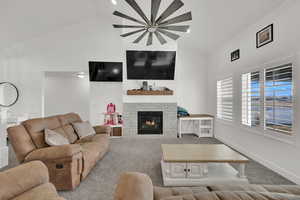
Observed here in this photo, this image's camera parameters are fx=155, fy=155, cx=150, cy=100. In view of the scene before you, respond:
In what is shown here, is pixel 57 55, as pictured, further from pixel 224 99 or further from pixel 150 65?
pixel 224 99

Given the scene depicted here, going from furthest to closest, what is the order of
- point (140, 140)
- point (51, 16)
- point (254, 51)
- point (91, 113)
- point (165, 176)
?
point (91, 113) → point (140, 140) → point (51, 16) → point (254, 51) → point (165, 176)

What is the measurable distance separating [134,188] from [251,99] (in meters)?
3.42

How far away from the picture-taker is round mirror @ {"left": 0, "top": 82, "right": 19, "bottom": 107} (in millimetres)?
5406

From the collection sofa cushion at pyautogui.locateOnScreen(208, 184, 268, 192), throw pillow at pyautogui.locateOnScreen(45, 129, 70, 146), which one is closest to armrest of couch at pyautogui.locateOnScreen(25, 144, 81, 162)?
throw pillow at pyautogui.locateOnScreen(45, 129, 70, 146)

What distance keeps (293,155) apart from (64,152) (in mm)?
3402

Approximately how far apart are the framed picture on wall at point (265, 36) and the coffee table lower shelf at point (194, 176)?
2508mm

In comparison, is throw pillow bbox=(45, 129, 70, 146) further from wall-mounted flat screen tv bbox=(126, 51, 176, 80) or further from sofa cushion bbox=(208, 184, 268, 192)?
wall-mounted flat screen tv bbox=(126, 51, 176, 80)

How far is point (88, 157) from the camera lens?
2465 millimetres

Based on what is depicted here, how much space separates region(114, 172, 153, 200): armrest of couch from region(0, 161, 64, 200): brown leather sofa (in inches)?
16.4

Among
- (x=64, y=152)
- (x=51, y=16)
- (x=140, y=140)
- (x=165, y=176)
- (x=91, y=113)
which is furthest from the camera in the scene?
(x=91, y=113)

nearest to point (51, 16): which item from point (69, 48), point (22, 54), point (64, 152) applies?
point (69, 48)

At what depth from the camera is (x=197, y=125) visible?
18.1 ft

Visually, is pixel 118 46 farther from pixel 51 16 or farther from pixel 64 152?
pixel 64 152

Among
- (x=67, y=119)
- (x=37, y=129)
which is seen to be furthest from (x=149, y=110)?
(x=37, y=129)
